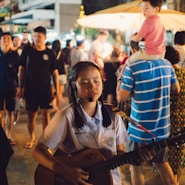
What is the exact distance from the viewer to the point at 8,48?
6.32 meters

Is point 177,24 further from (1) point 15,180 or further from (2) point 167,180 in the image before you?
(1) point 15,180

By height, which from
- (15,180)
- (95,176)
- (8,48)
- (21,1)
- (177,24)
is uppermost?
(21,1)

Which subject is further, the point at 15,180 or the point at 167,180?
the point at 15,180

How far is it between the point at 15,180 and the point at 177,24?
3.42 meters

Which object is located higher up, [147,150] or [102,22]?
[102,22]

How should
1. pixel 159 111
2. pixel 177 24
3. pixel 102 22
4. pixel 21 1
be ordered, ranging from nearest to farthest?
pixel 159 111
pixel 177 24
pixel 102 22
pixel 21 1

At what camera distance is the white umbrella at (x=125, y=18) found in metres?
5.64

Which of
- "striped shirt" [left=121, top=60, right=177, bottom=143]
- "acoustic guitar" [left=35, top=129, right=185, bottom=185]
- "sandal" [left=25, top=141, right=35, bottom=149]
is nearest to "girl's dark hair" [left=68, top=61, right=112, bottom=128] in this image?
"acoustic guitar" [left=35, top=129, right=185, bottom=185]

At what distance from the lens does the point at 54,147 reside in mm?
2404

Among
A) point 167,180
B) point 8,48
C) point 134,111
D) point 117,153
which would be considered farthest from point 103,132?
point 8,48

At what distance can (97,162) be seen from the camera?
2387 mm

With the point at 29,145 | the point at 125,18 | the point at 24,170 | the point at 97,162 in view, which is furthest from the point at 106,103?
the point at 125,18

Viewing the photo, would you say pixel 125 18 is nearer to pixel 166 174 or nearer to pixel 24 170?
pixel 24 170

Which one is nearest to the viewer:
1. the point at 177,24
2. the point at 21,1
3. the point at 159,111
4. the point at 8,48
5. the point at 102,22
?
the point at 159,111
